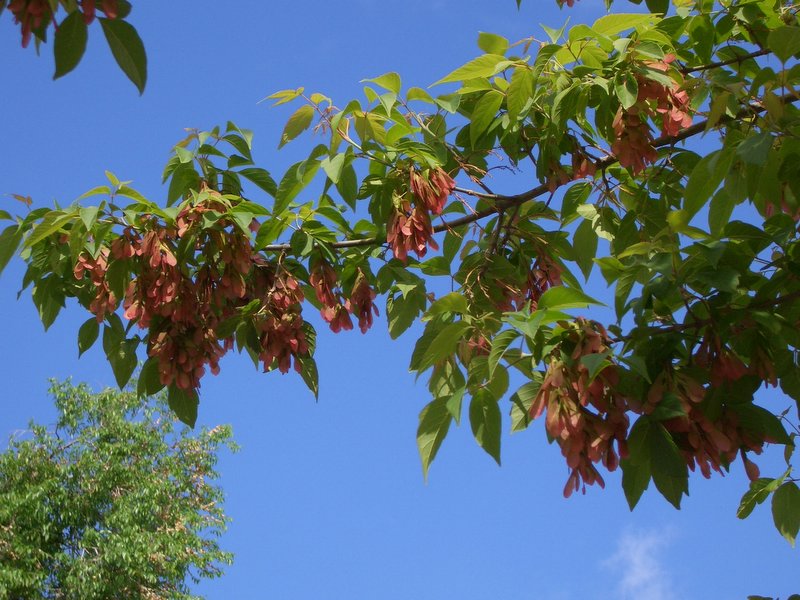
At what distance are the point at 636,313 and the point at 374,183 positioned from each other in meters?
0.75

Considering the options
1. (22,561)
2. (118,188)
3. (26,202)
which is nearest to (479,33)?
(118,188)

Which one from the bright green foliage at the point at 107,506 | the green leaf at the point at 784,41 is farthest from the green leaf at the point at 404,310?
the bright green foliage at the point at 107,506

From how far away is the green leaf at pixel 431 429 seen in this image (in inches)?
67.0

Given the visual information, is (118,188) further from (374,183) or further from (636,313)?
(636,313)

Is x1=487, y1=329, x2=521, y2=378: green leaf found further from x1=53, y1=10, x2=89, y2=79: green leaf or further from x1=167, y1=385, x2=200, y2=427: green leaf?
x1=167, y1=385, x2=200, y2=427: green leaf

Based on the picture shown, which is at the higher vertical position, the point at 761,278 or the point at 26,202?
the point at 26,202

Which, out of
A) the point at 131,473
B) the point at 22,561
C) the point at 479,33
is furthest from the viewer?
the point at 131,473

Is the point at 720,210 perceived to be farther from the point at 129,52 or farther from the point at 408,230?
the point at 129,52

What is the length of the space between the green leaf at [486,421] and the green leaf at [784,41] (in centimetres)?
79

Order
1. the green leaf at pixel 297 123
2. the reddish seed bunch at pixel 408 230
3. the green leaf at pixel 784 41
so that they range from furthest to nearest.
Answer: the green leaf at pixel 297 123, the reddish seed bunch at pixel 408 230, the green leaf at pixel 784 41

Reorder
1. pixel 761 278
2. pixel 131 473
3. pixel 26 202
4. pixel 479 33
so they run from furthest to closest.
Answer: pixel 131 473 < pixel 26 202 < pixel 479 33 < pixel 761 278

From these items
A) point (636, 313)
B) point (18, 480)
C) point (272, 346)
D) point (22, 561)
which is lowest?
point (636, 313)

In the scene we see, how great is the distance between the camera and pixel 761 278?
6.10 ft

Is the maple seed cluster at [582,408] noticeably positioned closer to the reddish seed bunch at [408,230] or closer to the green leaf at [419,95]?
the reddish seed bunch at [408,230]
